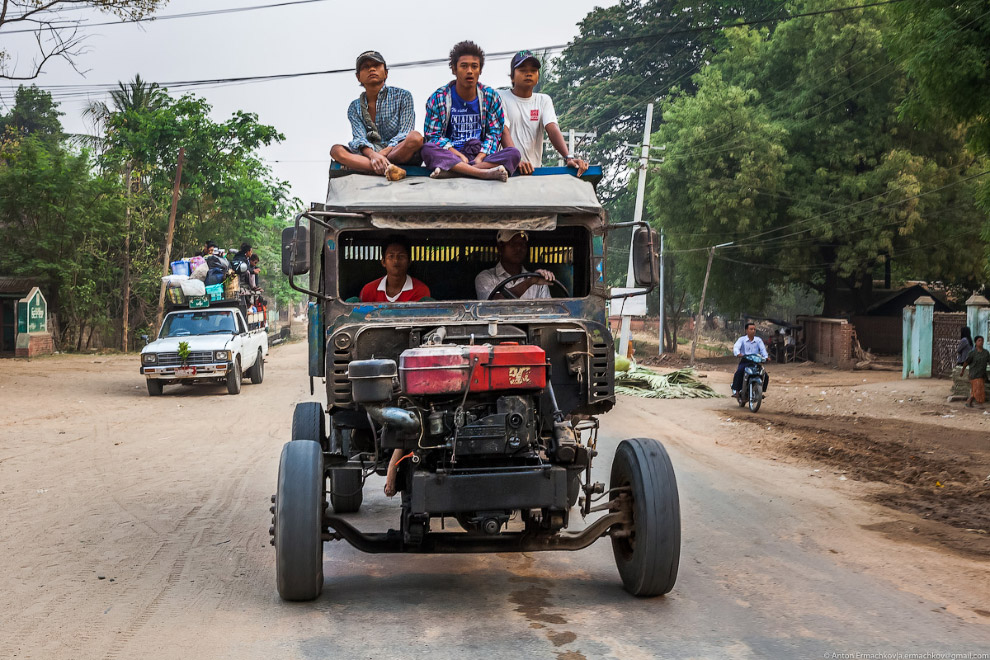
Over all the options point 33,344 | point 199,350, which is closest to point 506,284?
point 199,350

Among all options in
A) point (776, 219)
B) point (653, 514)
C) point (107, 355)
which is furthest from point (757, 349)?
point (107, 355)

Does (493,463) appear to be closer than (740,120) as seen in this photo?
Yes

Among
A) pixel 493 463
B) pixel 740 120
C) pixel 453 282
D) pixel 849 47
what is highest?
pixel 849 47

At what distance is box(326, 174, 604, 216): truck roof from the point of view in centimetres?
646

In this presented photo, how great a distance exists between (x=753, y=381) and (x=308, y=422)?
13.1 meters

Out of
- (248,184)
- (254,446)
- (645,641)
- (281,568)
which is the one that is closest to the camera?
(645,641)

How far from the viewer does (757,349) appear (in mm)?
19188

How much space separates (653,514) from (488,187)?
253cm

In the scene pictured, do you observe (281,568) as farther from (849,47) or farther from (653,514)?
(849,47)

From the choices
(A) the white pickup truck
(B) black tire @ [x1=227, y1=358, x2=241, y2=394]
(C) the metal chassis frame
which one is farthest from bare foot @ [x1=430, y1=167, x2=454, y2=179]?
(B) black tire @ [x1=227, y1=358, x2=241, y2=394]

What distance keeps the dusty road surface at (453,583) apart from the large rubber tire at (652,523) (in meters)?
0.16

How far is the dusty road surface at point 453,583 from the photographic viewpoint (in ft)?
16.6

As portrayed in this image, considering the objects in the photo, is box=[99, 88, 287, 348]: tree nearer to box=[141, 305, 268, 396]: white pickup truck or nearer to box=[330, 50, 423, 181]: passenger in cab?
box=[141, 305, 268, 396]: white pickup truck

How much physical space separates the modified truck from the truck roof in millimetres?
14
